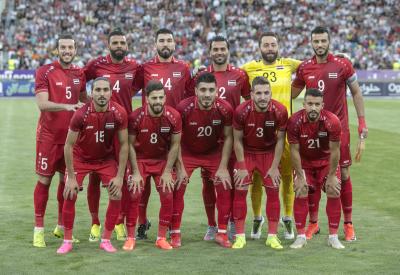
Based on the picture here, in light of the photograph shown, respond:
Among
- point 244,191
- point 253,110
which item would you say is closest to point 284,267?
point 244,191

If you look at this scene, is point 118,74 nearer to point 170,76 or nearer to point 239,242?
point 170,76

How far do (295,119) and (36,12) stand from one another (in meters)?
37.7

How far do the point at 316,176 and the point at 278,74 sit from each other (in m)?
1.31

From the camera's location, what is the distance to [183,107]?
8289mm

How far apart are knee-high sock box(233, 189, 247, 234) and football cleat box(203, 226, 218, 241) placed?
16.5 inches

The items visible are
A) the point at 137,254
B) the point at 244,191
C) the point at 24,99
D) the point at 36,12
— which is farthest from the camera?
the point at 36,12

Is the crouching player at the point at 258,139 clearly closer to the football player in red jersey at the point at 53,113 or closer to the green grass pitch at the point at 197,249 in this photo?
the green grass pitch at the point at 197,249

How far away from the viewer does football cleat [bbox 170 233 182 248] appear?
8.05 m

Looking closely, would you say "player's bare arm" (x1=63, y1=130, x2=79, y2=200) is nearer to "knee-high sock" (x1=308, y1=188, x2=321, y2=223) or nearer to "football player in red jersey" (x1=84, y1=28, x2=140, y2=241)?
"football player in red jersey" (x1=84, y1=28, x2=140, y2=241)

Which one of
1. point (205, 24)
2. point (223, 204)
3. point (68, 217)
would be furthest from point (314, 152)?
point (205, 24)

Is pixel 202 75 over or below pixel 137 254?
over

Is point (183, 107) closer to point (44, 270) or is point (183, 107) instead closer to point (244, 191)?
point (244, 191)

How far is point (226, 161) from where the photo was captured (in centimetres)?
823

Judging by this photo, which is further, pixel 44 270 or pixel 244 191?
pixel 244 191
